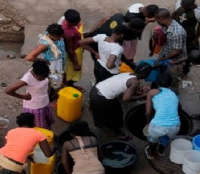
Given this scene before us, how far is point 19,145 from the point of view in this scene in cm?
524

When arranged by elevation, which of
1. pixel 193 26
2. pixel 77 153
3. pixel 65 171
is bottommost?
pixel 65 171

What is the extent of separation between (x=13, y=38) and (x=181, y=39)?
421 cm

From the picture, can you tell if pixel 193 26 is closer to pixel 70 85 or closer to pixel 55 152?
pixel 70 85

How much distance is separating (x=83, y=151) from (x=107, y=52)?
6.01ft

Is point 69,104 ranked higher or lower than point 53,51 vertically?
lower

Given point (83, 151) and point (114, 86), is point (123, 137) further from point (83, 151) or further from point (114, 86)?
point (83, 151)

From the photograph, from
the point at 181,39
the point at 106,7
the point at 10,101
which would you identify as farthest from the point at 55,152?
the point at 106,7

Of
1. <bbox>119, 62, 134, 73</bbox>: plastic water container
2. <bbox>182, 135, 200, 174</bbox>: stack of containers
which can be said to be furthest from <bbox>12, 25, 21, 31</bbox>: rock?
<bbox>182, 135, 200, 174</bbox>: stack of containers

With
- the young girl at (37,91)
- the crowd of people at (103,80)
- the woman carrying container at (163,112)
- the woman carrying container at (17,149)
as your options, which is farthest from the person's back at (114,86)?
the woman carrying container at (17,149)

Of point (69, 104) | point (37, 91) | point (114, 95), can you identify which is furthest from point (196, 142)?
point (37, 91)

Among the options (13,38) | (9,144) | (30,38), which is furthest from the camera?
(13,38)

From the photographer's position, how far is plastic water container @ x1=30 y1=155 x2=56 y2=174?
19.2 ft

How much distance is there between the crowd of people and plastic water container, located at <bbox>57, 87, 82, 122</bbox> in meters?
0.26

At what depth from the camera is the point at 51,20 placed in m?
10.1
